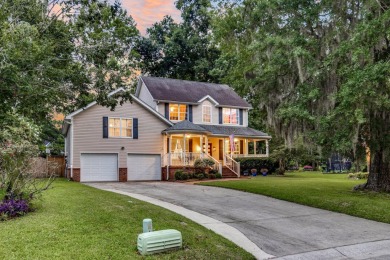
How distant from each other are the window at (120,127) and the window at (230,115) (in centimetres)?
823

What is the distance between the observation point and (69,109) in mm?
10133

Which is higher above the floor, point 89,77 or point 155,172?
point 89,77

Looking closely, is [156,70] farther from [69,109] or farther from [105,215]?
[105,215]

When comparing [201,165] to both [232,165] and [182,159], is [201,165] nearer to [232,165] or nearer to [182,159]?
[182,159]

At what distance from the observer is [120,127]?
2225 centimetres

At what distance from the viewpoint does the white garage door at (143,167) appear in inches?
884

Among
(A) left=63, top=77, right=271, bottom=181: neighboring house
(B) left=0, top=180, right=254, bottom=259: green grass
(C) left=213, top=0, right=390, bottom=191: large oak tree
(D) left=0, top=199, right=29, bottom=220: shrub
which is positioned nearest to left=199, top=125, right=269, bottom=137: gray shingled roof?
(A) left=63, top=77, right=271, bottom=181: neighboring house

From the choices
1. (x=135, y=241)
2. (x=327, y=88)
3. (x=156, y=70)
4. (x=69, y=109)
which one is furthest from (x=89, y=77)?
(x=156, y=70)

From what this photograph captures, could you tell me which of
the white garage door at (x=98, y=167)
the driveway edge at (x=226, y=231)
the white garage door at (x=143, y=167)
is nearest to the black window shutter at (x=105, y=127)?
the white garage door at (x=98, y=167)

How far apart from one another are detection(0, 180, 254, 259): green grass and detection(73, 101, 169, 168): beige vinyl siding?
1266cm

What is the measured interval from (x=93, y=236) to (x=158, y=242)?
1.37 meters

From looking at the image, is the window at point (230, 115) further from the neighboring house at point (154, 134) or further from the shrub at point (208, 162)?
the shrub at point (208, 162)

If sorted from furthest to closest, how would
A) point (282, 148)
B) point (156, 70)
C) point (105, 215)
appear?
point (156, 70) < point (282, 148) < point (105, 215)

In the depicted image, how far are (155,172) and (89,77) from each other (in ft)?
46.5
